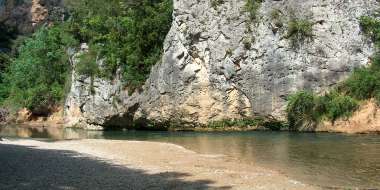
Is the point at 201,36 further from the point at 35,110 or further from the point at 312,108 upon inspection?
the point at 35,110

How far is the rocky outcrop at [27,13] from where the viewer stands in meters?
79.9

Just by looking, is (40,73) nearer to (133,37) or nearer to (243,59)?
(133,37)

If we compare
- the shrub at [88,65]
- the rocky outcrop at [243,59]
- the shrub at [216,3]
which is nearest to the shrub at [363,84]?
the rocky outcrop at [243,59]

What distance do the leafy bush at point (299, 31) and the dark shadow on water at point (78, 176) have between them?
20.5 meters

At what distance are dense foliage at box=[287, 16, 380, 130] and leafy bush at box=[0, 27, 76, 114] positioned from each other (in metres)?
29.0

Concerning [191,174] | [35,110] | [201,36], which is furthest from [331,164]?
[35,110]

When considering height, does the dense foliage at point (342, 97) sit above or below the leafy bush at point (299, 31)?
below

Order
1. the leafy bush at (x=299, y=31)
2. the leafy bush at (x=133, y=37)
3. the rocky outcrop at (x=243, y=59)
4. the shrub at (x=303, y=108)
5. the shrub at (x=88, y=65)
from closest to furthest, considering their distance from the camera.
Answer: the shrub at (x=303, y=108) → the rocky outcrop at (x=243, y=59) → the leafy bush at (x=299, y=31) → the leafy bush at (x=133, y=37) → the shrub at (x=88, y=65)

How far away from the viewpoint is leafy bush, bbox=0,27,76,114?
57.3 m

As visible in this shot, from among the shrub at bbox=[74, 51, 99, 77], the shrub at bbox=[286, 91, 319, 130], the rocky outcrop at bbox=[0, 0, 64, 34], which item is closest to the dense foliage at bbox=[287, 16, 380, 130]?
the shrub at bbox=[286, 91, 319, 130]

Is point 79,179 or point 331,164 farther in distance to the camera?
point 331,164

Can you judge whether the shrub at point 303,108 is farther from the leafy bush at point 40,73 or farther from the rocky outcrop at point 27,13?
the rocky outcrop at point 27,13

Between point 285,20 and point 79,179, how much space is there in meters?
24.5

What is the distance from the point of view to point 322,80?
3312cm
